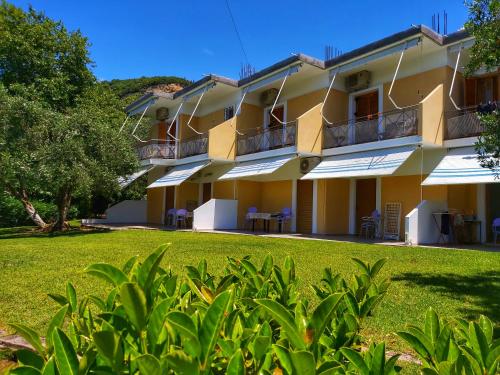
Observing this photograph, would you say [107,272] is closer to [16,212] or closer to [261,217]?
[261,217]

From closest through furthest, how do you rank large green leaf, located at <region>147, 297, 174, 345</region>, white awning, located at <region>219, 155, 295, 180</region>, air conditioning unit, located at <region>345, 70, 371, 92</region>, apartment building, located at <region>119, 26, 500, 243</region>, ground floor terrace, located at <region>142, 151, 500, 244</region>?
large green leaf, located at <region>147, 297, 174, 345</region>
apartment building, located at <region>119, 26, 500, 243</region>
ground floor terrace, located at <region>142, 151, 500, 244</region>
air conditioning unit, located at <region>345, 70, 371, 92</region>
white awning, located at <region>219, 155, 295, 180</region>

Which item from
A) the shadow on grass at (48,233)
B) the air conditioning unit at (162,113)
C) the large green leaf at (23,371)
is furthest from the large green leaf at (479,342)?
the air conditioning unit at (162,113)

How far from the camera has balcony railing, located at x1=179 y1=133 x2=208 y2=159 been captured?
22.9 metres

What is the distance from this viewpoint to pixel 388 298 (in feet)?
19.6

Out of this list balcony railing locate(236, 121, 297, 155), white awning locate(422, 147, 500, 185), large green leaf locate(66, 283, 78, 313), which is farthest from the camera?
balcony railing locate(236, 121, 297, 155)

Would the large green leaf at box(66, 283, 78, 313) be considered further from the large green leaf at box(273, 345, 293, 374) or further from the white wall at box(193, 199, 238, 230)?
the white wall at box(193, 199, 238, 230)

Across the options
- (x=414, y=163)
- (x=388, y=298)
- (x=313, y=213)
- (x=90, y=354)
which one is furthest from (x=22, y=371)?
(x=313, y=213)

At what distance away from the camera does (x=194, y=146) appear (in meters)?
23.8

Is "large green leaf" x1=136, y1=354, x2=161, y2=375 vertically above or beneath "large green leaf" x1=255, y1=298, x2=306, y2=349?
beneath

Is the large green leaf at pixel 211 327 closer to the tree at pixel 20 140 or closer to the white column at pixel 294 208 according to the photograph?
the tree at pixel 20 140

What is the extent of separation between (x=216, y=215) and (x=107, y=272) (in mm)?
19281

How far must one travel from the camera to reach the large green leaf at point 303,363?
4.71 feet

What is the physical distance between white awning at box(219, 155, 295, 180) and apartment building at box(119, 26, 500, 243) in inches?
3.0

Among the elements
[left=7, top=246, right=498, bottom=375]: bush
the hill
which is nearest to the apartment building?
[left=7, top=246, right=498, bottom=375]: bush
